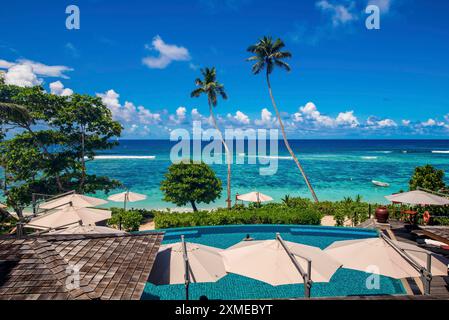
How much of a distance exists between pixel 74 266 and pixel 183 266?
8.88 feet

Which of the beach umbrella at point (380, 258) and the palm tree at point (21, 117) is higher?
the palm tree at point (21, 117)

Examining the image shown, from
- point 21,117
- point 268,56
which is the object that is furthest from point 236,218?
point 268,56

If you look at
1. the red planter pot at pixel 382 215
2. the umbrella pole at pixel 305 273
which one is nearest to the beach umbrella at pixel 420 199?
the red planter pot at pixel 382 215

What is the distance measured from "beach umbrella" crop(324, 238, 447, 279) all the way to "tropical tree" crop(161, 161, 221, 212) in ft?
51.1

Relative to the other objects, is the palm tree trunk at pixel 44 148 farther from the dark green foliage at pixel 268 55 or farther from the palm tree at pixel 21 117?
the dark green foliage at pixel 268 55

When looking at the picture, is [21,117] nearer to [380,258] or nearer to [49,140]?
[49,140]

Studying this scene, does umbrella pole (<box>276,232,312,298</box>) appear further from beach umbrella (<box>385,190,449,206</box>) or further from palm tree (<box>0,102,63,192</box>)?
palm tree (<box>0,102,63,192</box>)

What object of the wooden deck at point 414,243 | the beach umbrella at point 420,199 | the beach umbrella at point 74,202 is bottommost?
the wooden deck at point 414,243

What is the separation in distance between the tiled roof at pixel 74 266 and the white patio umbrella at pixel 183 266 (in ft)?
1.81

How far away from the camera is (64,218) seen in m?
11.1

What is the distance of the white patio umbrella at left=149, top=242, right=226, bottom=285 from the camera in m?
6.97

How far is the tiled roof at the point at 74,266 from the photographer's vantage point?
462 cm

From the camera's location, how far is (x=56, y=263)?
5.35 metres

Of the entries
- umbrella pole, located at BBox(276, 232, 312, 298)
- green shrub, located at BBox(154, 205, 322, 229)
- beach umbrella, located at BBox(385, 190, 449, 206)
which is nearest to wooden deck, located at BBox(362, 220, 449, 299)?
beach umbrella, located at BBox(385, 190, 449, 206)
